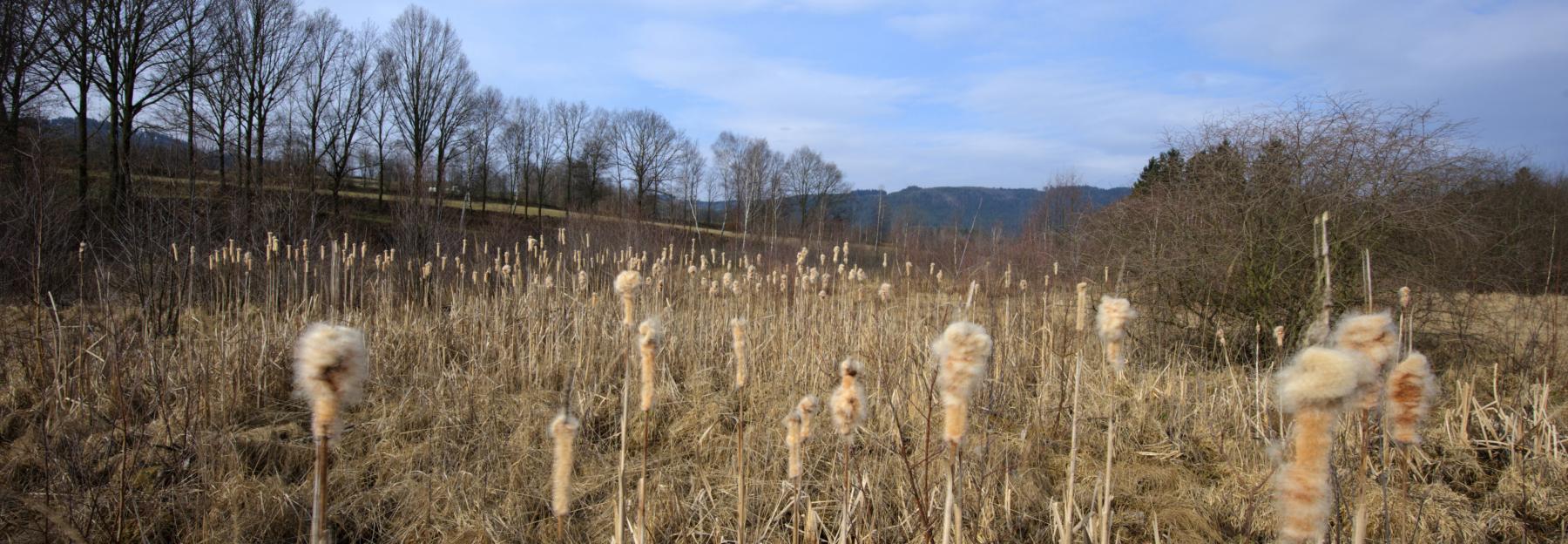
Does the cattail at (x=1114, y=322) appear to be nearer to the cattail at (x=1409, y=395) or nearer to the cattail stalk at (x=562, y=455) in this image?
the cattail at (x=1409, y=395)

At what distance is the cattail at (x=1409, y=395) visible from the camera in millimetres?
1169

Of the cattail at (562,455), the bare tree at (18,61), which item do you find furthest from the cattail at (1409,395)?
the bare tree at (18,61)

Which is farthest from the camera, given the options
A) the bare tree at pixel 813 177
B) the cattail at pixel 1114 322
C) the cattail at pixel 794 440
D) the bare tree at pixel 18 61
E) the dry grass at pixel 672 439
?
the bare tree at pixel 813 177

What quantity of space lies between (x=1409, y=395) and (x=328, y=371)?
1.65 metres

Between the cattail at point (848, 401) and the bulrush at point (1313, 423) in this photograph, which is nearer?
the bulrush at point (1313, 423)

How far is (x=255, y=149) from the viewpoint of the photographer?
2314 cm

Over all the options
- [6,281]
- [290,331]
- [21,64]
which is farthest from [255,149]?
[290,331]

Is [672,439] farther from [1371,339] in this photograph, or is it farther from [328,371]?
[1371,339]

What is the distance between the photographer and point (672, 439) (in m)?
3.61

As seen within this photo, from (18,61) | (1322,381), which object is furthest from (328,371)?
(18,61)

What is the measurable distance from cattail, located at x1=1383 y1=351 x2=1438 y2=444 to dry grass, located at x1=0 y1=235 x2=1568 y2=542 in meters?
0.18

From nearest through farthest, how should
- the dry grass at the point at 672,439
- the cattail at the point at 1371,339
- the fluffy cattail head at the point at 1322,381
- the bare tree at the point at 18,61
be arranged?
the fluffy cattail head at the point at 1322,381 < the cattail at the point at 1371,339 < the dry grass at the point at 672,439 < the bare tree at the point at 18,61

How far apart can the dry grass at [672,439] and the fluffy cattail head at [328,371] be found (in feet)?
1.28

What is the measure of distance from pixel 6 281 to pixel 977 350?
8.76 m
